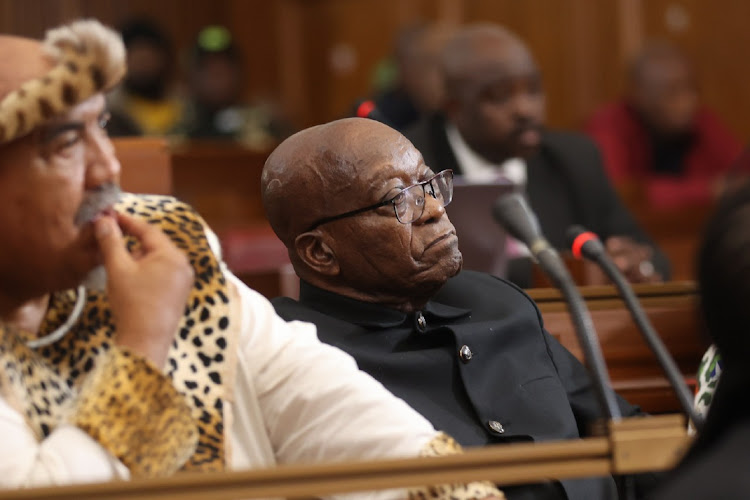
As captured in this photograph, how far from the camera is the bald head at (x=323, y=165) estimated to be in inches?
79.6

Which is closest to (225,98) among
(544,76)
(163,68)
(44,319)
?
(163,68)

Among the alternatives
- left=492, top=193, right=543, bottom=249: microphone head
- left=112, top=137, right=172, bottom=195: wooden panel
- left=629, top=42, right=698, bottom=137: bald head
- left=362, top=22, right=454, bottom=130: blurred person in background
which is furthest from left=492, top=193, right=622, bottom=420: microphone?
left=629, top=42, right=698, bottom=137: bald head

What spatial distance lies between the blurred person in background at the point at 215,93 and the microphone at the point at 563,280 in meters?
5.27

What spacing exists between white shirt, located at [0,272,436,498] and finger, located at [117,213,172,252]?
0.53 feet

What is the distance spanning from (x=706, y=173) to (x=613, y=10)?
1.53 m

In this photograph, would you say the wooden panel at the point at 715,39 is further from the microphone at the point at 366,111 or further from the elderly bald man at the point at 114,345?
the elderly bald man at the point at 114,345

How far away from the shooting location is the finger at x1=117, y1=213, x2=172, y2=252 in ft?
5.00

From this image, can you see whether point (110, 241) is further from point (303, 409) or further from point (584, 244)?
point (584, 244)

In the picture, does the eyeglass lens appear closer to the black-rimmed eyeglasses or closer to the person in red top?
Result: the black-rimmed eyeglasses

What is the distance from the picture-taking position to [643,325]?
1.80 m

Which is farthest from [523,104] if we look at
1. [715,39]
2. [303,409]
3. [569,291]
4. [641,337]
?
[715,39]

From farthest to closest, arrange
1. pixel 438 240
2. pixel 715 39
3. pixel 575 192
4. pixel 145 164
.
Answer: pixel 715 39, pixel 575 192, pixel 145 164, pixel 438 240

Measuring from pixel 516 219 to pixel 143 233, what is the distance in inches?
24.5

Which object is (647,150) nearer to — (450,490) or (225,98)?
(225,98)
